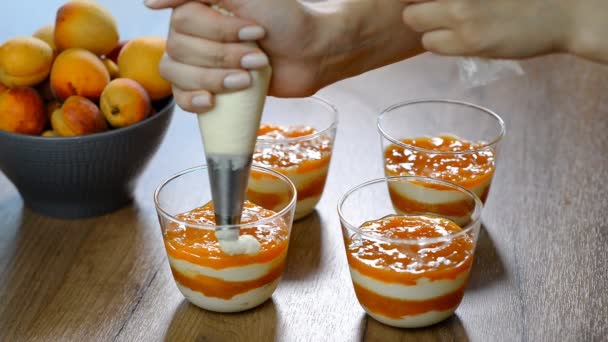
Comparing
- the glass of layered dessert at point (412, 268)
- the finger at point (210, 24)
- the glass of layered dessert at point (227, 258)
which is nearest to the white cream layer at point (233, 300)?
the glass of layered dessert at point (227, 258)

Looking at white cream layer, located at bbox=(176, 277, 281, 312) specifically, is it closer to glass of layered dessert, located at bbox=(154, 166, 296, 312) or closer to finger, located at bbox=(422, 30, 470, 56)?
glass of layered dessert, located at bbox=(154, 166, 296, 312)

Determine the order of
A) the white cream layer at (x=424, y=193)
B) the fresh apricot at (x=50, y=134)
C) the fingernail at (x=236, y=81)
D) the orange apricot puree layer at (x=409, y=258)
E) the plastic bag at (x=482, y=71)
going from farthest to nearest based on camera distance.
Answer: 1. the plastic bag at (x=482, y=71)
2. the fresh apricot at (x=50, y=134)
3. the white cream layer at (x=424, y=193)
4. the orange apricot puree layer at (x=409, y=258)
5. the fingernail at (x=236, y=81)

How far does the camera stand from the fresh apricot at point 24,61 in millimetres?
1320

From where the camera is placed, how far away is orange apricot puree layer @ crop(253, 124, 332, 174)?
4.54 ft

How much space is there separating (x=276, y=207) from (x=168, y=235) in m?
0.18

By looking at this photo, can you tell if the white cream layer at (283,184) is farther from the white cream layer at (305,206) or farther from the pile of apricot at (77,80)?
the pile of apricot at (77,80)

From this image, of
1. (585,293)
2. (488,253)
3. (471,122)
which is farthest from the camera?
(471,122)

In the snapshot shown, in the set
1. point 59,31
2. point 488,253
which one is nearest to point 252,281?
point 488,253

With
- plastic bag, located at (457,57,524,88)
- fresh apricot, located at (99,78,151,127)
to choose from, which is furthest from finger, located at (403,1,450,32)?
plastic bag, located at (457,57,524,88)

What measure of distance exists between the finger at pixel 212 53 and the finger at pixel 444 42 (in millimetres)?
208

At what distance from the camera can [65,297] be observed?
1.20m

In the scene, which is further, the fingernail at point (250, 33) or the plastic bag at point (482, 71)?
the plastic bag at point (482, 71)

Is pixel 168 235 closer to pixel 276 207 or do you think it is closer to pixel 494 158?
pixel 276 207

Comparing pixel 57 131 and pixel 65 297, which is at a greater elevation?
pixel 57 131
